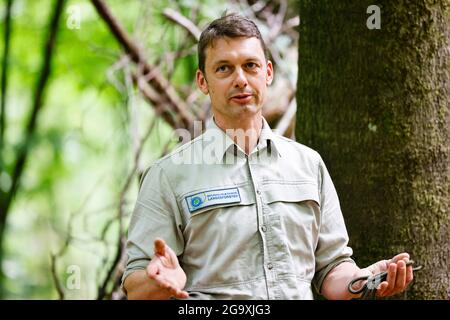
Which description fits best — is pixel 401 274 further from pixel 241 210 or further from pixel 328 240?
pixel 241 210

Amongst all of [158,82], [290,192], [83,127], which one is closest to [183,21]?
[158,82]

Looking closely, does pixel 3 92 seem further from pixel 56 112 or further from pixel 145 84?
pixel 56 112

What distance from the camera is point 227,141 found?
2.94 meters

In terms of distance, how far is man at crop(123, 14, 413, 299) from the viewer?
2.74 metres

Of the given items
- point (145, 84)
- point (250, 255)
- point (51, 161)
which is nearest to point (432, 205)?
point (250, 255)

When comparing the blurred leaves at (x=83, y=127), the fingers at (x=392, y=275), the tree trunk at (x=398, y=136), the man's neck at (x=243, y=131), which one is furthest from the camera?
the blurred leaves at (x=83, y=127)

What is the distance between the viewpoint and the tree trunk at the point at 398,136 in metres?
3.43

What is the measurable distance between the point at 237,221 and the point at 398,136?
3.45 ft

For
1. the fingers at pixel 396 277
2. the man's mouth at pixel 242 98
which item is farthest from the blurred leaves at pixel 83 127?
the fingers at pixel 396 277

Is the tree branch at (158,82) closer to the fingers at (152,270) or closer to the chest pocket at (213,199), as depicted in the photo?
the chest pocket at (213,199)

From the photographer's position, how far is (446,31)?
3.52m

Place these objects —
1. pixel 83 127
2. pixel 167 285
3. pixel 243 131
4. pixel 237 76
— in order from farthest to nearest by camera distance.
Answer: pixel 83 127 → pixel 243 131 → pixel 237 76 → pixel 167 285

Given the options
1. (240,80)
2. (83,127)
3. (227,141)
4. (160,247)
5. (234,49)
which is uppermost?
(234,49)
